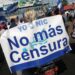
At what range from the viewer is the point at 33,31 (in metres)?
7.07

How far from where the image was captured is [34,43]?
23.0 feet

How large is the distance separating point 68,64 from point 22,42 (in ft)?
11.9

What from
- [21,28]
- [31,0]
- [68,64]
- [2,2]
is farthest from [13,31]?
[31,0]

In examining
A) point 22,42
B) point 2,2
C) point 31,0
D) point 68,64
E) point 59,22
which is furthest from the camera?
point 31,0

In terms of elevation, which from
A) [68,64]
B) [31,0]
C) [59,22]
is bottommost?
[31,0]

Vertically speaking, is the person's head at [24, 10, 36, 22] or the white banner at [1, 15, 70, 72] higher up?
the person's head at [24, 10, 36, 22]

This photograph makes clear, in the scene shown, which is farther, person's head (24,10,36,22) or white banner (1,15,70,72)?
person's head (24,10,36,22)

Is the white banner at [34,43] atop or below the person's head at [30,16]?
below

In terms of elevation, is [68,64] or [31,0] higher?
[68,64]

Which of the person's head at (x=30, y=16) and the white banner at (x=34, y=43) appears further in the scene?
the person's head at (x=30, y=16)

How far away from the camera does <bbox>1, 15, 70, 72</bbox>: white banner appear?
22.4 ft

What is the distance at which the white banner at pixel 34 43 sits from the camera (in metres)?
6.84

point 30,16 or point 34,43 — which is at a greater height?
point 30,16

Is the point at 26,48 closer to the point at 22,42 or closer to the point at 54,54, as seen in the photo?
the point at 22,42
